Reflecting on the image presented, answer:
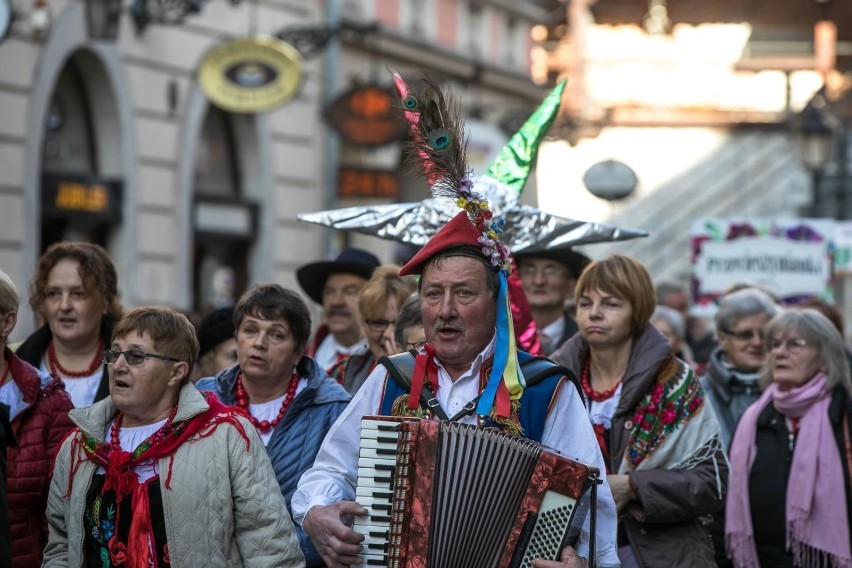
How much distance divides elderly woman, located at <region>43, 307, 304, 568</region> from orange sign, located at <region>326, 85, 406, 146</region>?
55.9 ft

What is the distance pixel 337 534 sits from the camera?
198 inches

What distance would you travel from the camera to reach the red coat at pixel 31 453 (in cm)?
630

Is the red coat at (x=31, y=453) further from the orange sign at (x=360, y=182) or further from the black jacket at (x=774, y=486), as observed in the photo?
the orange sign at (x=360, y=182)

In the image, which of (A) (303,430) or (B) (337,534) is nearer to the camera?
(B) (337,534)

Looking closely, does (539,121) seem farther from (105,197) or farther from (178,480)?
(105,197)

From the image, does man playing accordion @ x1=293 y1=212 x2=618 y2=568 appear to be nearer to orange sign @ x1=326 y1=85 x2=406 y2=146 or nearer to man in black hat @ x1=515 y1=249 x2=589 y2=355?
man in black hat @ x1=515 y1=249 x2=589 y2=355

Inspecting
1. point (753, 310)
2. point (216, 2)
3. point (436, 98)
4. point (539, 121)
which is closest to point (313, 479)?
point (436, 98)

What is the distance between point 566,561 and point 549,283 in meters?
3.89

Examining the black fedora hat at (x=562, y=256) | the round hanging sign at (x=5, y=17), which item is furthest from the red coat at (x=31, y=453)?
the round hanging sign at (x=5, y=17)

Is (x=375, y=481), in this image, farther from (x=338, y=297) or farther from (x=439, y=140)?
(x=338, y=297)

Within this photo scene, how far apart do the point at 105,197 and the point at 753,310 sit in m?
11.6

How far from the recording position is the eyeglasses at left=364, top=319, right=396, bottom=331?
26.4 ft

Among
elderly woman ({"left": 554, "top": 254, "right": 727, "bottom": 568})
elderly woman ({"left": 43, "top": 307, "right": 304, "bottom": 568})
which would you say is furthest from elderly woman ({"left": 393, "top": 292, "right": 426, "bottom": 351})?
elderly woman ({"left": 43, "top": 307, "right": 304, "bottom": 568})

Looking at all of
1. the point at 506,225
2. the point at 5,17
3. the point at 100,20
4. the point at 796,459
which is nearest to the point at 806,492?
the point at 796,459
